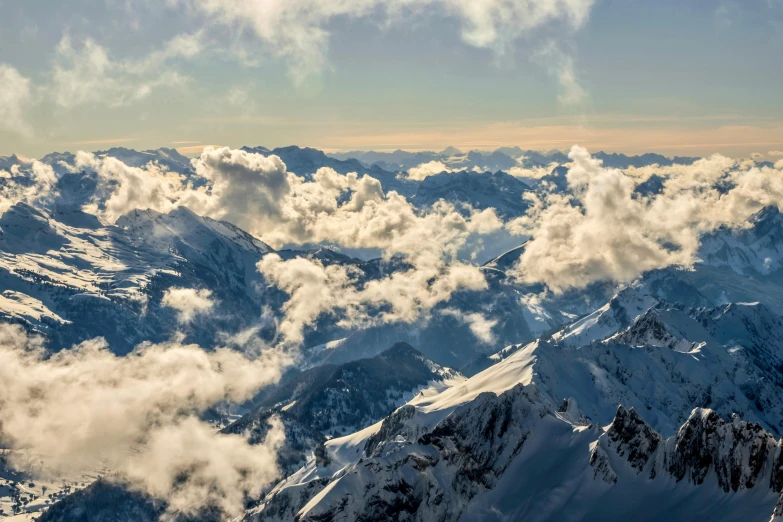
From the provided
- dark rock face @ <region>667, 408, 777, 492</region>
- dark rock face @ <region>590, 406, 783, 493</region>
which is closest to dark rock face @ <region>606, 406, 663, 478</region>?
dark rock face @ <region>590, 406, 783, 493</region>

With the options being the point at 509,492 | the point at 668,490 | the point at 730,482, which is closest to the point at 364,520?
the point at 509,492

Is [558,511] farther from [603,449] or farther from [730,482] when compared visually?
[730,482]

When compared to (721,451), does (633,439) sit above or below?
below

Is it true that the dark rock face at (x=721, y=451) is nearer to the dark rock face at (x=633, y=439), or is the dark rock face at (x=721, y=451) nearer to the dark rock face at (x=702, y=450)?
the dark rock face at (x=702, y=450)

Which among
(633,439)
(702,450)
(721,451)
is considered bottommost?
(633,439)

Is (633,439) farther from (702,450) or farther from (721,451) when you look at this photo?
(721,451)

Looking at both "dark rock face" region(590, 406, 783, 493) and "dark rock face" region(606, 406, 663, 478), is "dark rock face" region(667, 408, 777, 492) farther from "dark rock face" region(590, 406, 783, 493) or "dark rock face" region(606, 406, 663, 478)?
"dark rock face" region(606, 406, 663, 478)

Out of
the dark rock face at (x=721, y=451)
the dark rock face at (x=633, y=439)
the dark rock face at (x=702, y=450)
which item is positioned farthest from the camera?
the dark rock face at (x=633, y=439)

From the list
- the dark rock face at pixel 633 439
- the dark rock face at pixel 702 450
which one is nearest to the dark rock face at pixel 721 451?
the dark rock face at pixel 702 450

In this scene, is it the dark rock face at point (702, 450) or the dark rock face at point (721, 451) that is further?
the dark rock face at point (721, 451)

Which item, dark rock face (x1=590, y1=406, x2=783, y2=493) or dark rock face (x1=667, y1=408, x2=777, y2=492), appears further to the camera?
dark rock face (x1=667, y1=408, x2=777, y2=492)

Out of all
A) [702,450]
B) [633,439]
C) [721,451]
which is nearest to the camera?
[721,451]

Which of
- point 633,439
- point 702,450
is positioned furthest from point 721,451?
point 633,439

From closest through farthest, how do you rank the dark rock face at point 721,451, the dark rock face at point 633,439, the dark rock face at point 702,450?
the dark rock face at point 702,450
the dark rock face at point 721,451
the dark rock face at point 633,439
